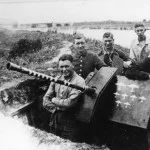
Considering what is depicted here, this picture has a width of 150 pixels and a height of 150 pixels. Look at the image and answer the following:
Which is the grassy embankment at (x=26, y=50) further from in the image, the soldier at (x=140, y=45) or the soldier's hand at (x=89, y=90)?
the soldier's hand at (x=89, y=90)

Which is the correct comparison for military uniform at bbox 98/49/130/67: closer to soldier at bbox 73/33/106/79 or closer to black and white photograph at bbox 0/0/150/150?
black and white photograph at bbox 0/0/150/150

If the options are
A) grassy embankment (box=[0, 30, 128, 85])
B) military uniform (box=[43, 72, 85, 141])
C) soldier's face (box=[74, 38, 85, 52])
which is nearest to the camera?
military uniform (box=[43, 72, 85, 141])

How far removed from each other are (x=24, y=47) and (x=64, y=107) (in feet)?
8.65

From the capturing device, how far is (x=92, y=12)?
149 inches

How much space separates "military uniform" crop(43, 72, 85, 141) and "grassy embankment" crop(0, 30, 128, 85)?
1732mm

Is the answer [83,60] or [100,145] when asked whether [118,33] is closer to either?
[83,60]

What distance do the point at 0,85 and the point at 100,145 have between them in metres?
2.09

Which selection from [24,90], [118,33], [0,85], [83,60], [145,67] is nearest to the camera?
[145,67]

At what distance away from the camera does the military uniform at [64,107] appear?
8.05 ft

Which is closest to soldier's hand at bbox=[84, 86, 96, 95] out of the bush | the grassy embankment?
the grassy embankment

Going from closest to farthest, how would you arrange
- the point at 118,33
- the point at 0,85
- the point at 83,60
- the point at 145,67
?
the point at 145,67 → the point at 83,60 → the point at 0,85 → the point at 118,33

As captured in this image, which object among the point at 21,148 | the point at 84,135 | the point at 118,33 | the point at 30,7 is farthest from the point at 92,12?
the point at 21,148

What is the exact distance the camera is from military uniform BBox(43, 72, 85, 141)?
8.05ft

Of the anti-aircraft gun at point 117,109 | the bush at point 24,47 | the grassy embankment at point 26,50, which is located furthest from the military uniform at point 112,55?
the bush at point 24,47
